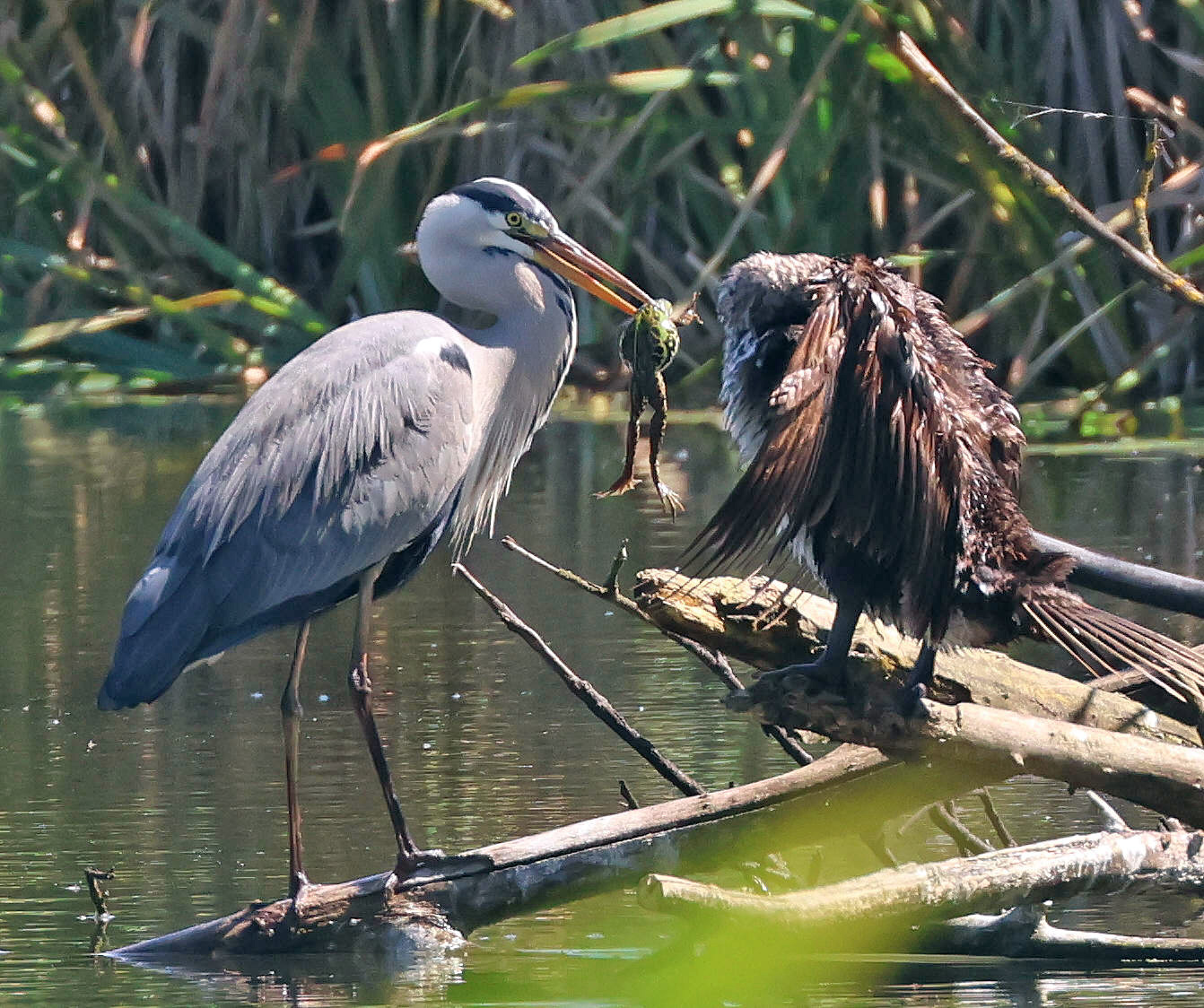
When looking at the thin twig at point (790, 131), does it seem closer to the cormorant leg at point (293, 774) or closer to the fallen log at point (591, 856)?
the cormorant leg at point (293, 774)

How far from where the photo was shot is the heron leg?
4.05 metres

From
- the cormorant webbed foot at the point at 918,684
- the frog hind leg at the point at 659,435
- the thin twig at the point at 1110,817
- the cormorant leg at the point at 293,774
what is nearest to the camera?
the cormorant webbed foot at the point at 918,684

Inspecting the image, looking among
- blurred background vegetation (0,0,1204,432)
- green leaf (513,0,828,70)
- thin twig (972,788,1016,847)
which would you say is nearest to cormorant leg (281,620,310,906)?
thin twig (972,788,1016,847)

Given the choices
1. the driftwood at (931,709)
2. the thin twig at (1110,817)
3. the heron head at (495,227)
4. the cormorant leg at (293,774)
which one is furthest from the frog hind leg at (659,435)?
the thin twig at (1110,817)

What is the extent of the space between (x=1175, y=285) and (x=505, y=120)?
7597 millimetres

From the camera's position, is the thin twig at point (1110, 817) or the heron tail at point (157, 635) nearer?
the thin twig at point (1110, 817)

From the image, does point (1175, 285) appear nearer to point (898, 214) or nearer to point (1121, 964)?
point (1121, 964)

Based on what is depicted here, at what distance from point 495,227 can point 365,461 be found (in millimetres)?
725

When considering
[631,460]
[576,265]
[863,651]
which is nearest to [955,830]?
[863,651]

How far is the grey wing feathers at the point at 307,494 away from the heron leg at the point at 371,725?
0.21 ft

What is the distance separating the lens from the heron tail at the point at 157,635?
14.2 feet

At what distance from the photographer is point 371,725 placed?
455cm

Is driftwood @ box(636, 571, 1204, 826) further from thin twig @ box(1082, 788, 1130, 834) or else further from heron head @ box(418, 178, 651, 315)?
heron head @ box(418, 178, 651, 315)

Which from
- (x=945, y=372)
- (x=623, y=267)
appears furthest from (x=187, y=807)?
(x=623, y=267)
